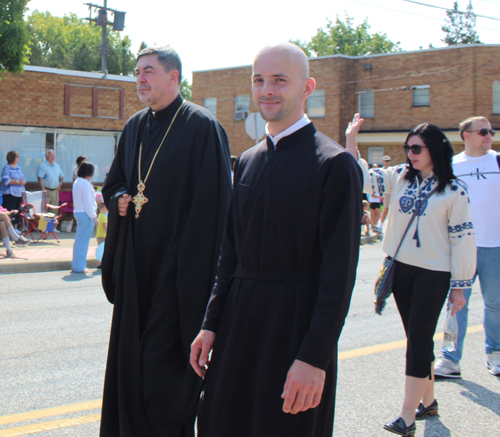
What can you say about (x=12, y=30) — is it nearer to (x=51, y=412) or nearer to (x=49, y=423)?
(x=51, y=412)

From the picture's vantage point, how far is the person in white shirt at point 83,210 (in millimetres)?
10016

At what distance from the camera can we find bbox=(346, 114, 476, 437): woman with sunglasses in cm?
379

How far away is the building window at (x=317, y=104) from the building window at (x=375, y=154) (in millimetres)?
3412

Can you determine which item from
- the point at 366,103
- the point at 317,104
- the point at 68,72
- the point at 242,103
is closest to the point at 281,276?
the point at 68,72

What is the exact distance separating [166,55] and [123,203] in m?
0.89

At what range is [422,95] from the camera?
3203cm

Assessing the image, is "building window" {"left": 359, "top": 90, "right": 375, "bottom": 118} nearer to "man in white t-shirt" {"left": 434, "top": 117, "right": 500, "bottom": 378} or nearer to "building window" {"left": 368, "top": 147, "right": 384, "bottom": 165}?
"building window" {"left": 368, "top": 147, "right": 384, "bottom": 165}

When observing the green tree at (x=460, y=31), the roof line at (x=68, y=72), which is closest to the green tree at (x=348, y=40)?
the green tree at (x=460, y=31)

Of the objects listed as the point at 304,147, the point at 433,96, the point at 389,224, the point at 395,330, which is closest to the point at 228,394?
the point at 304,147

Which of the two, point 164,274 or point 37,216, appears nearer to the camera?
point 164,274

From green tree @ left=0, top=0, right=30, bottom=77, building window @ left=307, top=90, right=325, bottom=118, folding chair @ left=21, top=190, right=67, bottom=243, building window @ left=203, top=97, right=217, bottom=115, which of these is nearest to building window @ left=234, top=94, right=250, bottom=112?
building window @ left=203, top=97, right=217, bottom=115

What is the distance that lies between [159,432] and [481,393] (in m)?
2.70

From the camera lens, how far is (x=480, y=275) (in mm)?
5141

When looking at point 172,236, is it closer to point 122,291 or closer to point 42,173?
point 122,291
